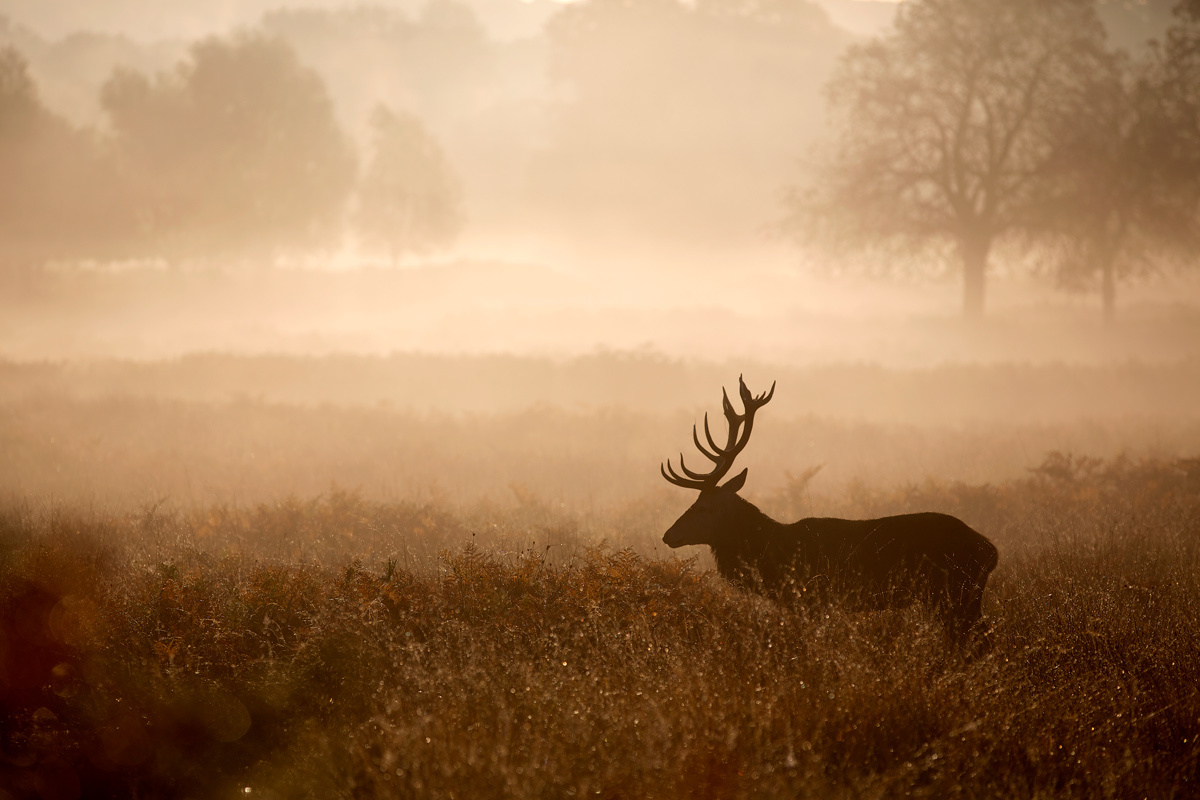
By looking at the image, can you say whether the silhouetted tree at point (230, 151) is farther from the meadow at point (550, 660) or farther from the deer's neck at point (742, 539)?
the deer's neck at point (742, 539)

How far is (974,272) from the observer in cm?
2588

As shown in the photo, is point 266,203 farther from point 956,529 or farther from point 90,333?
point 956,529

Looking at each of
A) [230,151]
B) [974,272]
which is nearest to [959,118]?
[974,272]

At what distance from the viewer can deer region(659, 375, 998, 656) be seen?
5902mm

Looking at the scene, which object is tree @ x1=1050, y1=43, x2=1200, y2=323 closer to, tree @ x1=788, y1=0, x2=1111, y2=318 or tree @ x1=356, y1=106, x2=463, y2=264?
tree @ x1=788, y1=0, x2=1111, y2=318

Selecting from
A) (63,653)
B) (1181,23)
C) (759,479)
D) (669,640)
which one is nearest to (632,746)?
(669,640)

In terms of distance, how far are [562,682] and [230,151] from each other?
32.6m

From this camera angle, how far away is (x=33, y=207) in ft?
75.5

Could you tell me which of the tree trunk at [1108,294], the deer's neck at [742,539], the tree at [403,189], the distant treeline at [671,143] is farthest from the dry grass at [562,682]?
the tree at [403,189]

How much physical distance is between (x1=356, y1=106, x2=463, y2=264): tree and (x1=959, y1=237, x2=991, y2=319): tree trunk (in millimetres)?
26554

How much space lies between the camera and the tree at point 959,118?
23938mm

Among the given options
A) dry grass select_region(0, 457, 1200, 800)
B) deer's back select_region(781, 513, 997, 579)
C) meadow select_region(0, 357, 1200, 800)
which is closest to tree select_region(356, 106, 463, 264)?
meadow select_region(0, 357, 1200, 800)

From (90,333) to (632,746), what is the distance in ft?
87.3

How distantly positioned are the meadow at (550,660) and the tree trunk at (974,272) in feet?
50.6
